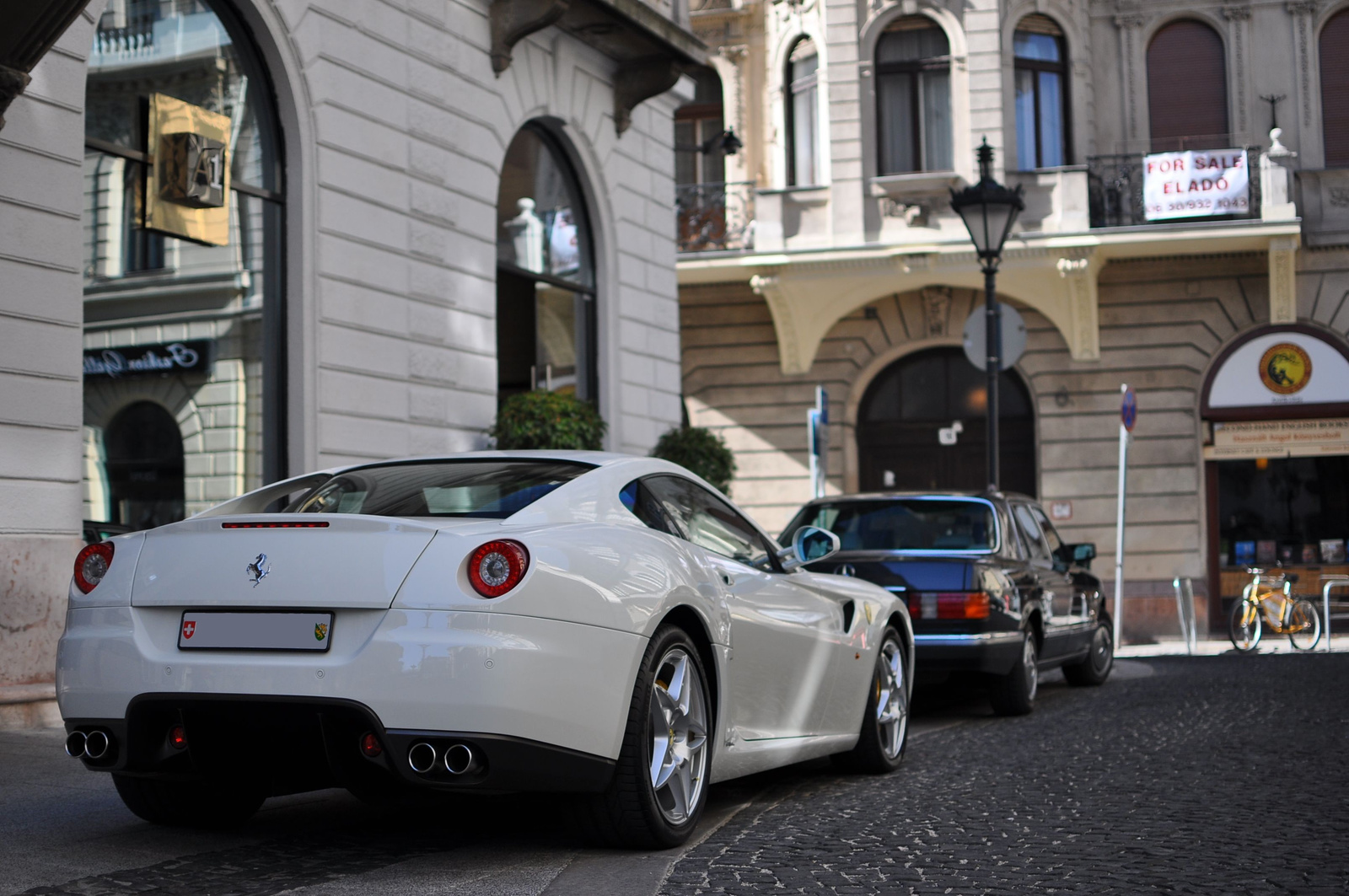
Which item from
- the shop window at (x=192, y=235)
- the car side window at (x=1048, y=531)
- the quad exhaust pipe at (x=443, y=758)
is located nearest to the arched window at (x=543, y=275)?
the shop window at (x=192, y=235)

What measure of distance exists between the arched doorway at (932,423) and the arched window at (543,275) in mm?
9748

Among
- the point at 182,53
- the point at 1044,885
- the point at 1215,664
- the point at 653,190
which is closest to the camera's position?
the point at 1044,885

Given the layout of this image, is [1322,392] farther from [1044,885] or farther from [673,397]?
[1044,885]

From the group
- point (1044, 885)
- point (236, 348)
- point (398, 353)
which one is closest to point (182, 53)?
point (236, 348)

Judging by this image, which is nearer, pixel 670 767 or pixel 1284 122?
pixel 670 767

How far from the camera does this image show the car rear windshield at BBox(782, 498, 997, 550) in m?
11.1

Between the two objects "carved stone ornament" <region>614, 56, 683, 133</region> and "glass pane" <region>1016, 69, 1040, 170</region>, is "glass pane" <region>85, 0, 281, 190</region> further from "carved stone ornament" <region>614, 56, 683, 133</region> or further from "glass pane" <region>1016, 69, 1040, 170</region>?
"glass pane" <region>1016, 69, 1040, 170</region>

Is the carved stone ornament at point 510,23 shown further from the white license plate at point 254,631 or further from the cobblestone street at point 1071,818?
the white license plate at point 254,631

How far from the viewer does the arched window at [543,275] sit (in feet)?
51.4

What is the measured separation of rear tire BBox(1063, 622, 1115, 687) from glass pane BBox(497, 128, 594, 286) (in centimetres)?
635

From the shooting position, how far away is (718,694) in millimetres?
5781

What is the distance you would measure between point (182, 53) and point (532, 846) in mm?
7862

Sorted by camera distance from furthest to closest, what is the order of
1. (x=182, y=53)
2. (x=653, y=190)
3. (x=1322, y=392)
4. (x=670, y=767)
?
(x=1322, y=392), (x=653, y=190), (x=182, y=53), (x=670, y=767)

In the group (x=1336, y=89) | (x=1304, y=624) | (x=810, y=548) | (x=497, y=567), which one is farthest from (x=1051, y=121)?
(x=497, y=567)
